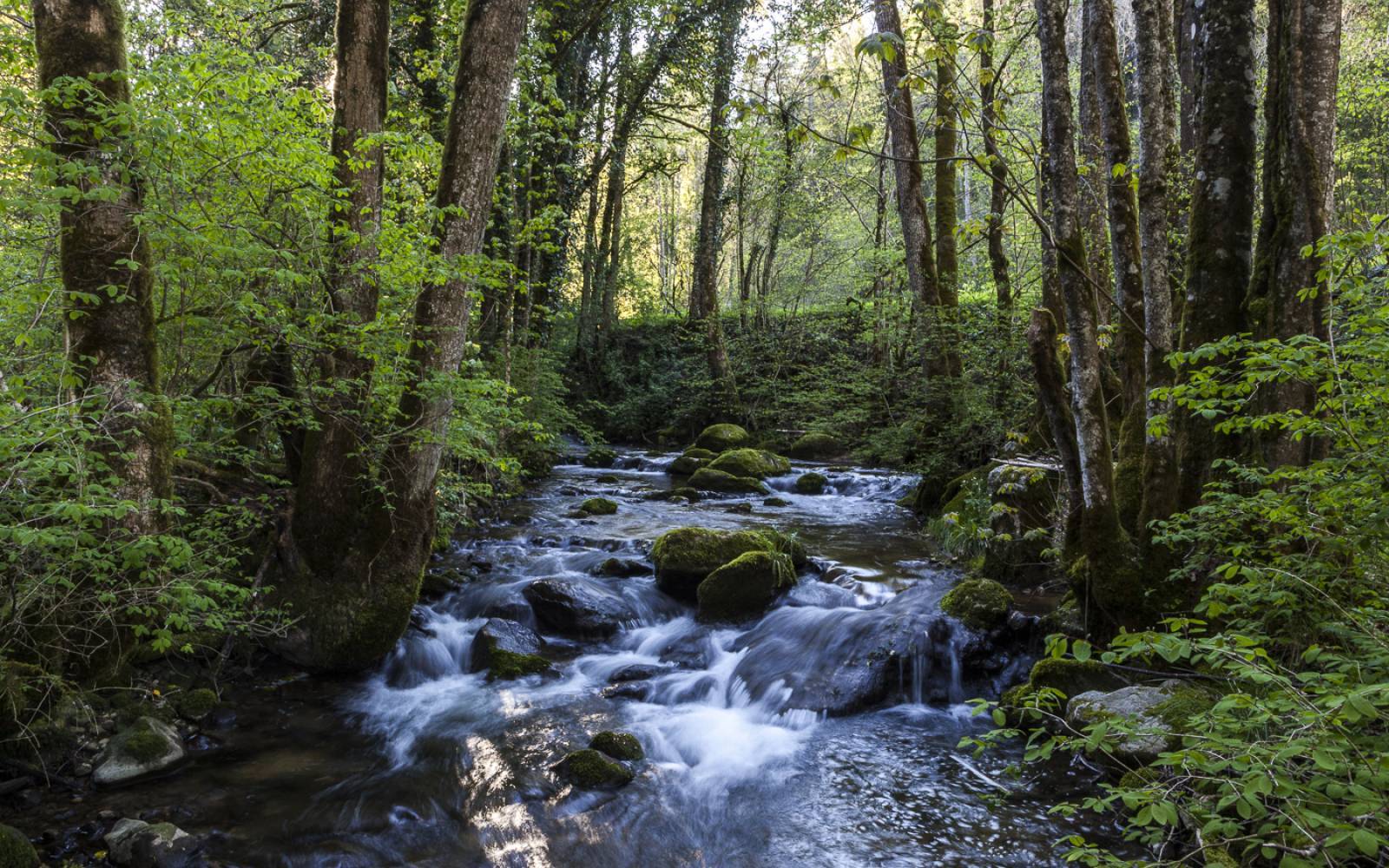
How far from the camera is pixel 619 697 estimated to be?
6.73 m

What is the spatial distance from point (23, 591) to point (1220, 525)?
21.2ft

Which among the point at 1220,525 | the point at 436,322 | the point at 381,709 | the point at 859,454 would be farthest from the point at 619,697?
the point at 859,454

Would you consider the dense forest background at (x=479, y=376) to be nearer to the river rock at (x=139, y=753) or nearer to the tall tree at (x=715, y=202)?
the river rock at (x=139, y=753)

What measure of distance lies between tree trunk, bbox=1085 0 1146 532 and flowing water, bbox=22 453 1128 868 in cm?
200

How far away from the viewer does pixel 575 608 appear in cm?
808

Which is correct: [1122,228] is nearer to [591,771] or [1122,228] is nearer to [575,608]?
[591,771]

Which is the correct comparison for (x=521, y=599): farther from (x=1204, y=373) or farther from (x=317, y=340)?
(x=1204, y=373)

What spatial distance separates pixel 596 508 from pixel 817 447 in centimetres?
798

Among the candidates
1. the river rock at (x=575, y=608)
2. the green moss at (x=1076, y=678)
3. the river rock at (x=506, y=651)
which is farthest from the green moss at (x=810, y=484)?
the green moss at (x=1076, y=678)

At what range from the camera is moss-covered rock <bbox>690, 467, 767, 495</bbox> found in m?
14.9

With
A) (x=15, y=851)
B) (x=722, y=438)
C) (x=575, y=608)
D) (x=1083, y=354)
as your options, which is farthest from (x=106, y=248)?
→ (x=722, y=438)

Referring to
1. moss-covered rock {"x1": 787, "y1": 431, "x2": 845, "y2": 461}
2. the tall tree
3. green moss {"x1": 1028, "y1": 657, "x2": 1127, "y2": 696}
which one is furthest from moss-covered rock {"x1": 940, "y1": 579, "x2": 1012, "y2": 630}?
the tall tree

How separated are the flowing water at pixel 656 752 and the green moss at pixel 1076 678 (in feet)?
2.20

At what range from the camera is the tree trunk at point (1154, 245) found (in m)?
5.40
